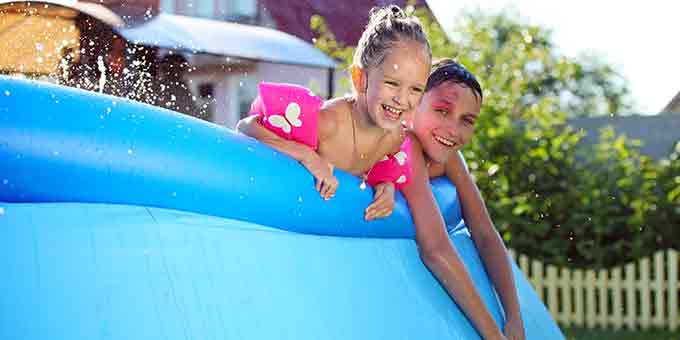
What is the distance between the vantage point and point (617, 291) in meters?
6.02

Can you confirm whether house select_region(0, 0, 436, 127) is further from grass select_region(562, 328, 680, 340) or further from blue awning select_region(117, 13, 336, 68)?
grass select_region(562, 328, 680, 340)

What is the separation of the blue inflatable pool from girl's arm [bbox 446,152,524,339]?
1.92 feet

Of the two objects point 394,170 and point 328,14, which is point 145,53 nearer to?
point 328,14

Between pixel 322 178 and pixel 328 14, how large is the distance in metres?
6.82

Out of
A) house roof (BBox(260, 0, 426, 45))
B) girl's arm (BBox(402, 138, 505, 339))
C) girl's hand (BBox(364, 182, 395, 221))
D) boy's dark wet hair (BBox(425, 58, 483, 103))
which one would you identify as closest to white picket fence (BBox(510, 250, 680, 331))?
house roof (BBox(260, 0, 426, 45))

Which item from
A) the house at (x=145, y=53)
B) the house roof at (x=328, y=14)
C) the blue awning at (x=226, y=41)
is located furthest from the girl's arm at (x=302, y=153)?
the house roof at (x=328, y=14)

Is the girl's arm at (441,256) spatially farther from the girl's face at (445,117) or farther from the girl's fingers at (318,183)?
the girl's fingers at (318,183)

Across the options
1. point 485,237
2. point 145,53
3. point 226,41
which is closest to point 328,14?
point 226,41

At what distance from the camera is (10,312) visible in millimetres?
1453

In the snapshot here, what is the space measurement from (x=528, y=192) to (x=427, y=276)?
4.02 meters

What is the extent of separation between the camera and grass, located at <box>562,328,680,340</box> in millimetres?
5539

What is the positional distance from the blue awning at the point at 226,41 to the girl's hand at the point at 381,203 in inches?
149

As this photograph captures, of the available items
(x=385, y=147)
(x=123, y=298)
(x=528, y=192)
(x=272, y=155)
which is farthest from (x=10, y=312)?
(x=528, y=192)

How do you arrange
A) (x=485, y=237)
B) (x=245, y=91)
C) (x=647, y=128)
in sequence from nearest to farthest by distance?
1. (x=485, y=237)
2. (x=647, y=128)
3. (x=245, y=91)
